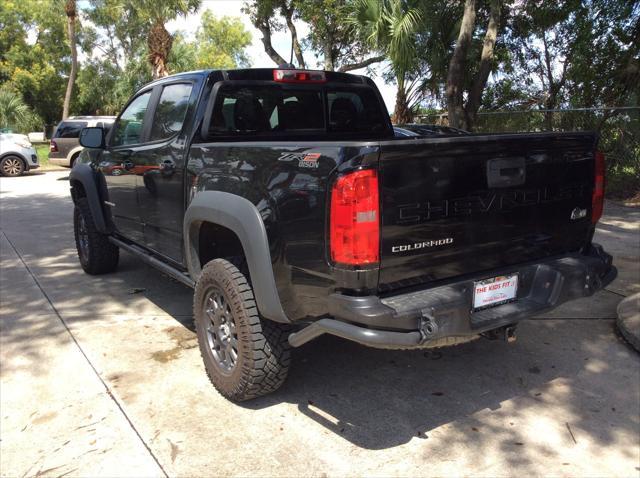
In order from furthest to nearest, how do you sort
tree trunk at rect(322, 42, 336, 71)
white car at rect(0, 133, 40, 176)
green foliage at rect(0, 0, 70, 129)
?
green foliage at rect(0, 0, 70, 129) < tree trunk at rect(322, 42, 336, 71) < white car at rect(0, 133, 40, 176)

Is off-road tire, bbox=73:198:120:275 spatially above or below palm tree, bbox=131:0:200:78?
below

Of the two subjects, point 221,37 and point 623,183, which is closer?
point 623,183

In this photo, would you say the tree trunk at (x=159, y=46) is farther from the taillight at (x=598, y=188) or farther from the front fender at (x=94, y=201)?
the taillight at (x=598, y=188)


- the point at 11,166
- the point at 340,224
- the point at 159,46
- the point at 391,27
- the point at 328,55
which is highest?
the point at 159,46

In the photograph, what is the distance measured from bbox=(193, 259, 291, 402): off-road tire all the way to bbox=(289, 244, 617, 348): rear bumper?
0.71 ft

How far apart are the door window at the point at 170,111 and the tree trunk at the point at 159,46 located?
48.3ft

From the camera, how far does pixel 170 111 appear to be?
4.17m

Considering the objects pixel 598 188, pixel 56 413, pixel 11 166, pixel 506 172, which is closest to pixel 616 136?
pixel 598 188

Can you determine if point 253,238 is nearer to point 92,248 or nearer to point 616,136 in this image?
point 92,248

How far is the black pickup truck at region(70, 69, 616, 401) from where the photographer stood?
8.43ft

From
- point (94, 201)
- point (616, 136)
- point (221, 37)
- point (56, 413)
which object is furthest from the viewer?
point (221, 37)

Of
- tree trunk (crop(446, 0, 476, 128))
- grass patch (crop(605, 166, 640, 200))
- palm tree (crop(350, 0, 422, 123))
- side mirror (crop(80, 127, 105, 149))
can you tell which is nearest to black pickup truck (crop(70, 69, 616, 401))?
side mirror (crop(80, 127, 105, 149))

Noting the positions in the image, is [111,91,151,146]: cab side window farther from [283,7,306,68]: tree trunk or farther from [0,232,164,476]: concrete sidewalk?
[283,7,306,68]: tree trunk

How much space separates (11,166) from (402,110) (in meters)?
11.8
